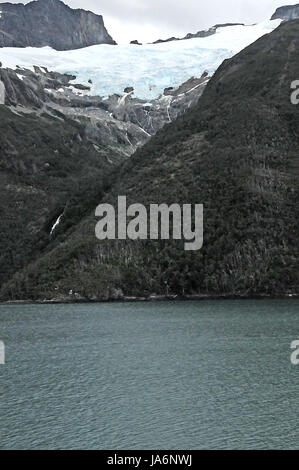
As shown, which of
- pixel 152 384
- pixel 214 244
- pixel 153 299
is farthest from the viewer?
pixel 214 244

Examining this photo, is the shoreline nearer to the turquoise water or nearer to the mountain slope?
the mountain slope

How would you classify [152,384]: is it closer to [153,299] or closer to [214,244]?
[153,299]

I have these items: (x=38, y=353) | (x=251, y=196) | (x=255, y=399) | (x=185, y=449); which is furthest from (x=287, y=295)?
(x=185, y=449)

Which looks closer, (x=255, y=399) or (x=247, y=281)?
(x=255, y=399)

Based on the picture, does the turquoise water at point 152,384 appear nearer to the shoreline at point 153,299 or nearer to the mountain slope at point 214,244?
the shoreline at point 153,299

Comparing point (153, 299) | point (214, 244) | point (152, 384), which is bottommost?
point (153, 299)

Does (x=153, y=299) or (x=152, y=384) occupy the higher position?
(x=152, y=384)

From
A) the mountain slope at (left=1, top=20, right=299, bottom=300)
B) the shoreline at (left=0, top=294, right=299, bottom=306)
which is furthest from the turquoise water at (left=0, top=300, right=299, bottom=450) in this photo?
the mountain slope at (left=1, top=20, right=299, bottom=300)

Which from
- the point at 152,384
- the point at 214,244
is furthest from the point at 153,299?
the point at 152,384


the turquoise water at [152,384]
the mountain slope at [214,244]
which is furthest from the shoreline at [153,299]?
the turquoise water at [152,384]
